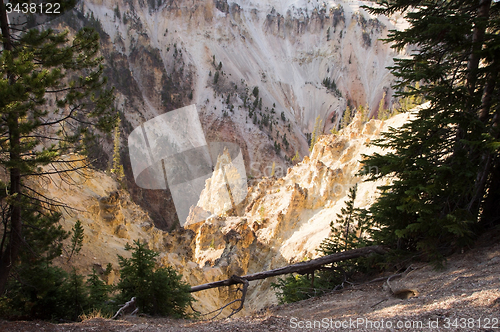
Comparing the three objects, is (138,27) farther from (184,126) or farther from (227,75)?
(184,126)

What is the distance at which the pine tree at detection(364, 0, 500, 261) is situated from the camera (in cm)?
568

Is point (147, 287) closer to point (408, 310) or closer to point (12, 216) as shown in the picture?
point (12, 216)

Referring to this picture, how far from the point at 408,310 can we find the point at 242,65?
9450 cm

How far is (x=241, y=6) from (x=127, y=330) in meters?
120

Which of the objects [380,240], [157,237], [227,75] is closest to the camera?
[380,240]

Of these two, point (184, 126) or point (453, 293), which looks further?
point (184, 126)

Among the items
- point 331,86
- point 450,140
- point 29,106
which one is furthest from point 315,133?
point 29,106

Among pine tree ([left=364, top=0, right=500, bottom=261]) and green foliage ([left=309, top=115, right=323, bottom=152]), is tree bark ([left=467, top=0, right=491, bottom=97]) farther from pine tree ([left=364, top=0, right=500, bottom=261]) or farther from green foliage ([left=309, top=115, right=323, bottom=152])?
green foliage ([left=309, top=115, right=323, bottom=152])

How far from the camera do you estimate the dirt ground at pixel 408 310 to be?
404 cm

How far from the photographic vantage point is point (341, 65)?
107062 millimetres

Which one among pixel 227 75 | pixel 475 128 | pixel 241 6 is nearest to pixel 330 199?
pixel 475 128

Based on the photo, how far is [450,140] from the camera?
20.1 feet

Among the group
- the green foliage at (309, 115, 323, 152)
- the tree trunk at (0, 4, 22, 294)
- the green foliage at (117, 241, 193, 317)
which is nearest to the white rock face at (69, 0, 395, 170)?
the green foliage at (309, 115, 323, 152)

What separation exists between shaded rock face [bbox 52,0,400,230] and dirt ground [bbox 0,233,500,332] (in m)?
51.8
